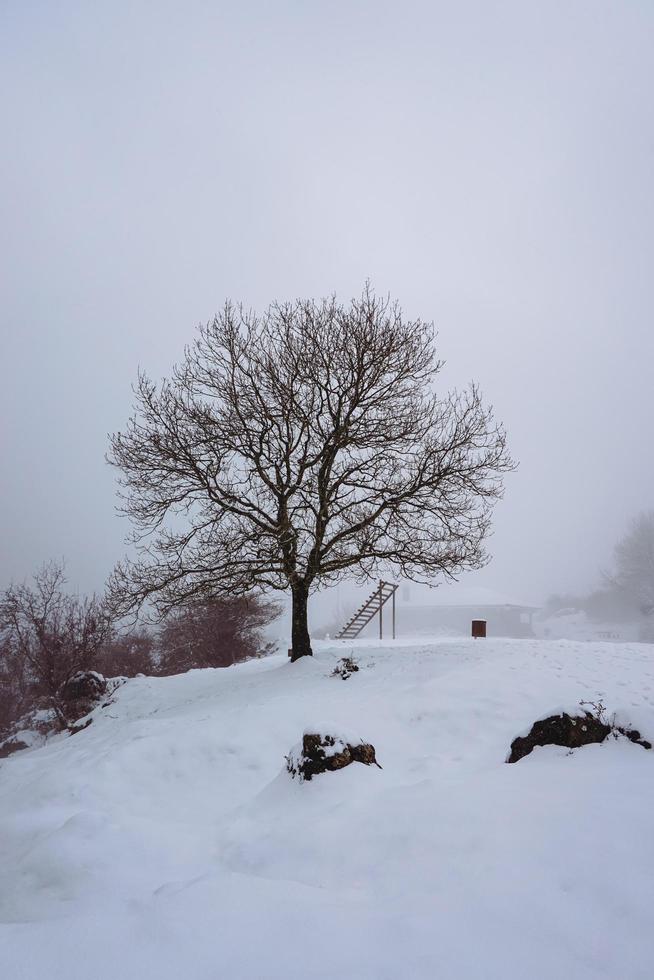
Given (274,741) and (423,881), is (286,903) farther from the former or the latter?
(274,741)

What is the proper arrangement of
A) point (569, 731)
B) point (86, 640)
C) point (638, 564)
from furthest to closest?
point (638, 564), point (86, 640), point (569, 731)

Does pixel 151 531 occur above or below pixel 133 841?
above

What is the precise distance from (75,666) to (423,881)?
20.6 m

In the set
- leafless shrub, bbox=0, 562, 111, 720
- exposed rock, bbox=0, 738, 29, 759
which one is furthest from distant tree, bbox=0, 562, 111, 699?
exposed rock, bbox=0, 738, 29, 759

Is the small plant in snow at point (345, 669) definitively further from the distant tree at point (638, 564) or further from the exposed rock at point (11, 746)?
the distant tree at point (638, 564)

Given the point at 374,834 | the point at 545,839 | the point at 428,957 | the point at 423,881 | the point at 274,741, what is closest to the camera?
the point at 428,957

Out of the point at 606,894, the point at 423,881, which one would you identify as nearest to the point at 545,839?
the point at 606,894

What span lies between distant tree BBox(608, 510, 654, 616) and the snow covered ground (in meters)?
53.9

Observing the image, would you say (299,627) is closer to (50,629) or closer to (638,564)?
(50,629)

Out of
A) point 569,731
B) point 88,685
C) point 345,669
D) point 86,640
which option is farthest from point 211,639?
point 569,731

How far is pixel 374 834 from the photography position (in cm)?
444

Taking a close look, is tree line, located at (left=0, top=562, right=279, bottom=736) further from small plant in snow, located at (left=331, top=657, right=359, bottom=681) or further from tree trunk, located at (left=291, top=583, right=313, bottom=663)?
small plant in snow, located at (left=331, top=657, right=359, bottom=681)

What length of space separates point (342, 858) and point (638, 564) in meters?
61.5

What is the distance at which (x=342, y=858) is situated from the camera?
4219 millimetres
